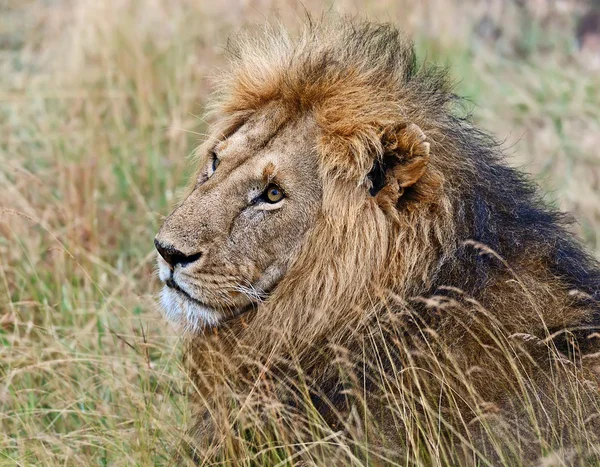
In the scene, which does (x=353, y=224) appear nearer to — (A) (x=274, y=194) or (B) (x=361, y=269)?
(B) (x=361, y=269)

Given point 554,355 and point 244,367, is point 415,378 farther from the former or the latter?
point 244,367

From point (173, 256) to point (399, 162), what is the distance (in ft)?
3.24

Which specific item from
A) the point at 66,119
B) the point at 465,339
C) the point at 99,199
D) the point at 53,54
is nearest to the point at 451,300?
the point at 465,339

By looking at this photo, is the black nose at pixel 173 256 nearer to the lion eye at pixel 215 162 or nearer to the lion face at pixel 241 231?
the lion face at pixel 241 231

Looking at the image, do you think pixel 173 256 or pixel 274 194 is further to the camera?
pixel 274 194

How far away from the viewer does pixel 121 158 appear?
759 cm

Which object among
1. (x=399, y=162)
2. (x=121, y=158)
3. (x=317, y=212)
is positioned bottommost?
(x=121, y=158)

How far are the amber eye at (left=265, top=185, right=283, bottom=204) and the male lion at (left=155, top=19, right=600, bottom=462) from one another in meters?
0.02

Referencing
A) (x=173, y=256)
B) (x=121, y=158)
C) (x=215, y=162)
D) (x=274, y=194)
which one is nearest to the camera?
(x=173, y=256)

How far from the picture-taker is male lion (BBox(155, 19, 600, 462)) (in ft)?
11.8

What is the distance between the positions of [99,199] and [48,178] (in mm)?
432

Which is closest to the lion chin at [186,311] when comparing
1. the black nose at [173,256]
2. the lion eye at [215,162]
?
the black nose at [173,256]

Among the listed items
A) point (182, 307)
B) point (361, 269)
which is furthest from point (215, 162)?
point (361, 269)

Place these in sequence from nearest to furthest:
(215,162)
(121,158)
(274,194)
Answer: (274,194)
(215,162)
(121,158)
